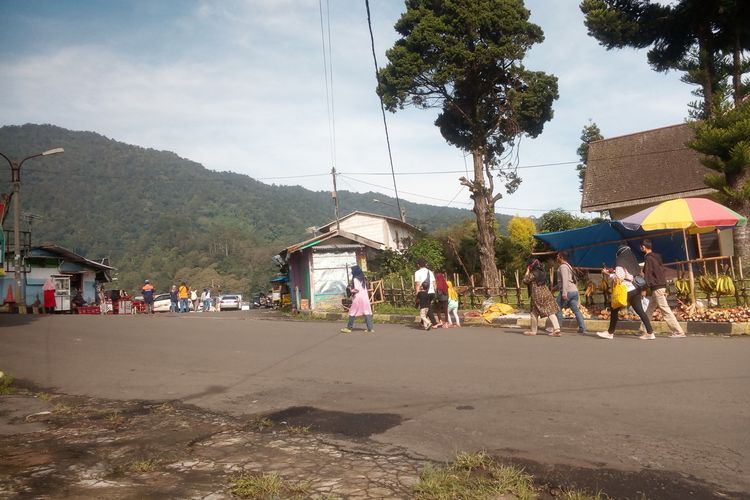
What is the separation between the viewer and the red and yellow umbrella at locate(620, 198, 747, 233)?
12539mm

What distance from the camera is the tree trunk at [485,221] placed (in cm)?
2444

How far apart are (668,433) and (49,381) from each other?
843cm

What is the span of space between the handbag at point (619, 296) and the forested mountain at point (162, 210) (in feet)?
217

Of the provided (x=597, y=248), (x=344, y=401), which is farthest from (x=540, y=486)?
(x=597, y=248)

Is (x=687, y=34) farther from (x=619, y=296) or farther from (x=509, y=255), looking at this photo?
(x=509, y=255)

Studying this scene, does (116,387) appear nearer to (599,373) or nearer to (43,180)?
(599,373)

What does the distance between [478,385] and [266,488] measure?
3.82m

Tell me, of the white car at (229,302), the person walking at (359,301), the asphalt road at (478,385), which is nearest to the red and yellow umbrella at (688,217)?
the asphalt road at (478,385)

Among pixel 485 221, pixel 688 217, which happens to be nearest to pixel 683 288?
pixel 688 217

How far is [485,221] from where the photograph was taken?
24562 millimetres

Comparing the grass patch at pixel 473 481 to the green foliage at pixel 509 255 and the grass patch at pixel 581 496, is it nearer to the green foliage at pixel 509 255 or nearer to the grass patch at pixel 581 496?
the grass patch at pixel 581 496

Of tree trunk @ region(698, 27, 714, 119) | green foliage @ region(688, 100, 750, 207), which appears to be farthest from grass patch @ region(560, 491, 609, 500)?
tree trunk @ region(698, 27, 714, 119)

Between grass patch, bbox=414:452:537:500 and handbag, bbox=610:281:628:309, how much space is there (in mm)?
7563

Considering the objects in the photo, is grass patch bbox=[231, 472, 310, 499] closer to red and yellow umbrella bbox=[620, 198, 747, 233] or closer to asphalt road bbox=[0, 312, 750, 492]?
asphalt road bbox=[0, 312, 750, 492]
